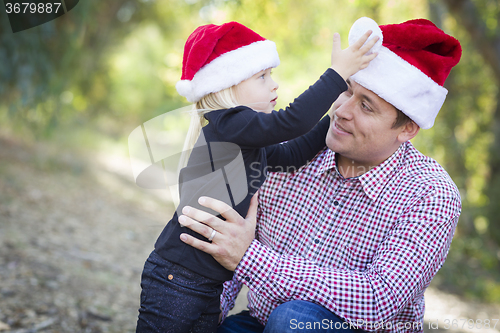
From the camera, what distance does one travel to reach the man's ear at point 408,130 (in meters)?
1.80

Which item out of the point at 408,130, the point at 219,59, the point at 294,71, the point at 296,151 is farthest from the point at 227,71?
the point at 294,71

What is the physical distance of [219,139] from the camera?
5.29ft

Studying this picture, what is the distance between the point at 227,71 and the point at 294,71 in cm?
733

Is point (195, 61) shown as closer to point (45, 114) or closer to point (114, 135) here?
point (45, 114)

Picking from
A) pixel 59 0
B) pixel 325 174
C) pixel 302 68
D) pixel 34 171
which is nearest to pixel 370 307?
pixel 325 174

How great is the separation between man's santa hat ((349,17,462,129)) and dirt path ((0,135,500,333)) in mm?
2441

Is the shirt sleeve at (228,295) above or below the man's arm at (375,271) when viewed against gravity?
below

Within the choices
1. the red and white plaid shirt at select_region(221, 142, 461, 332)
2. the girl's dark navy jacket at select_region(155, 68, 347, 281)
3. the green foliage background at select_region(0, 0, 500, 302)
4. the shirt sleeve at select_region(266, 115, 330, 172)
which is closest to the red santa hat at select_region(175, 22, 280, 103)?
the girl's dark navy jacket at select_region(155, 68, 347, 281)

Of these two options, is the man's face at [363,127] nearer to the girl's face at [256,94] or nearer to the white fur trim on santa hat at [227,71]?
the girl's face at [256,94]

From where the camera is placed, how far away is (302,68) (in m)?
9.15

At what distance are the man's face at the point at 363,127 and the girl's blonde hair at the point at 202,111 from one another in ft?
1.56

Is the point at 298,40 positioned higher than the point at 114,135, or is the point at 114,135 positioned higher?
the point at 298,40

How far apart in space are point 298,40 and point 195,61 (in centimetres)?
794

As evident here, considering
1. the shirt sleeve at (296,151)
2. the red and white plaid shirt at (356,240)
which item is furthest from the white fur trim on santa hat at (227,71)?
the red and white plaid shirt at (356,240)
